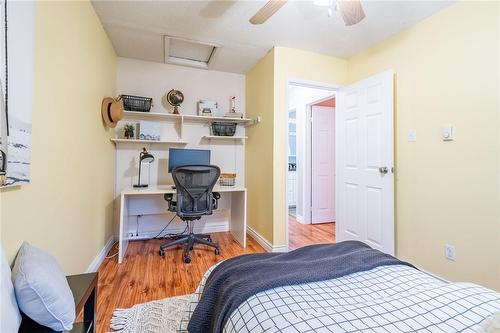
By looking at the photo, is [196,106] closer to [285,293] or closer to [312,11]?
[312,11]

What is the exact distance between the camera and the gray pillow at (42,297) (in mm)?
772

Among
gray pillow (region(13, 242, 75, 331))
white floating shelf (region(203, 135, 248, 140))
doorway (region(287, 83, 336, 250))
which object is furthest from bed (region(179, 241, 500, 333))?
doorway (region(287, 83, 336, 250))

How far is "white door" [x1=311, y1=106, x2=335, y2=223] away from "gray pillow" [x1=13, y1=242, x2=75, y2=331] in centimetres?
359

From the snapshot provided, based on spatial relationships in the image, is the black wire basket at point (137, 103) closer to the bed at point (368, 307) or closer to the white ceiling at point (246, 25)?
the white ceiling at point (246, 25)

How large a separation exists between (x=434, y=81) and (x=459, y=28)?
0.41 meters

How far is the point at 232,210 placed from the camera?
339 cm

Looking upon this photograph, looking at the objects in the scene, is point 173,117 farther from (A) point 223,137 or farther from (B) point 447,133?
(B) point 447,133

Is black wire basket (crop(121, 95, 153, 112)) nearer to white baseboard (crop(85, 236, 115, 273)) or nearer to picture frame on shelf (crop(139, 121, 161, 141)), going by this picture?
picture frame on shelf (crop(139, 121, 161, 141))

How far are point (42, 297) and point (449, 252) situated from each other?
8.67ft

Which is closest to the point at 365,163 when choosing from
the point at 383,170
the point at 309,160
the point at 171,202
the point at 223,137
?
the point at 383,170

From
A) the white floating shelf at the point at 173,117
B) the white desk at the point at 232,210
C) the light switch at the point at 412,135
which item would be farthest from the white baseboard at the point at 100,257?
the light switch at the point at 412,135

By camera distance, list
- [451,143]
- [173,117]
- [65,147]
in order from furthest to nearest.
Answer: [173,117] < [451,143] < [65,147]

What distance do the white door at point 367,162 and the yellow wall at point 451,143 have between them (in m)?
0.12

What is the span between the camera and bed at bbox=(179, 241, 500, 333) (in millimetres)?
682
